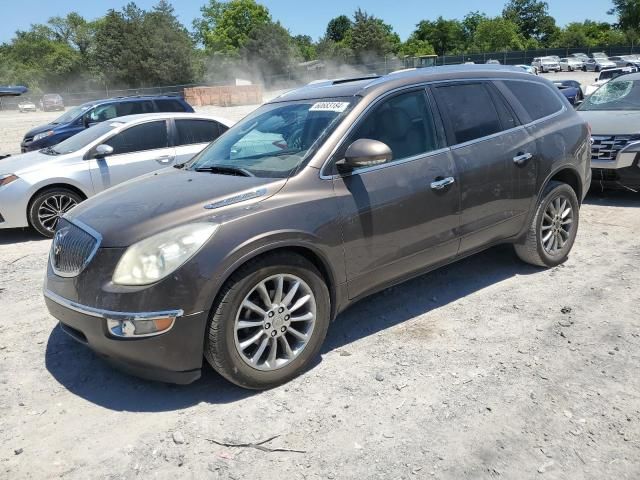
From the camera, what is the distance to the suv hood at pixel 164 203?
317 centimetres

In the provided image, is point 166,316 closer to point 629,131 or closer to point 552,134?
point 552,134

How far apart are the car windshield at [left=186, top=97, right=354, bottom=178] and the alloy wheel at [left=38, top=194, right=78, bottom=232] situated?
147 inches

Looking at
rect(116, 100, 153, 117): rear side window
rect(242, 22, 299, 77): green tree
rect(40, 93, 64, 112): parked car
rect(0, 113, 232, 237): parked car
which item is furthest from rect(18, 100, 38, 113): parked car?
rect(0, 113, 232, 237): parked car

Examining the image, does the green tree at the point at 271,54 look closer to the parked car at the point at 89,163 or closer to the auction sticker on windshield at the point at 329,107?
the parked car at the point at 89,163

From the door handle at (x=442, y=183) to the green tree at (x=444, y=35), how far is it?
4710 inches

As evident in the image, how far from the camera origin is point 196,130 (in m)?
8.38

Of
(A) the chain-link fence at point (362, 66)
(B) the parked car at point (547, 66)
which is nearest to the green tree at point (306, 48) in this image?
(A) the chain-link fence at point (362, 66)

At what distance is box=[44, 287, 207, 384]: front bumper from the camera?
9.94ft

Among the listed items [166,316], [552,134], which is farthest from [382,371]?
[552,134]

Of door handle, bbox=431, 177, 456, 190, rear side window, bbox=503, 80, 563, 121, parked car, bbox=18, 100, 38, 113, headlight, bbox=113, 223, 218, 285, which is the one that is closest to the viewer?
headlight, bbox=113, 223, 218, 285

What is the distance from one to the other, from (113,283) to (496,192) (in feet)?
9.67

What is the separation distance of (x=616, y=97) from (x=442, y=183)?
6368 mm

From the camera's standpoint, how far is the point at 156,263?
3.04 m

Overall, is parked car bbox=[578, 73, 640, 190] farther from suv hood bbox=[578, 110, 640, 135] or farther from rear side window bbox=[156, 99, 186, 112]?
rear side window bbox=[156, 99, 186, 112]
